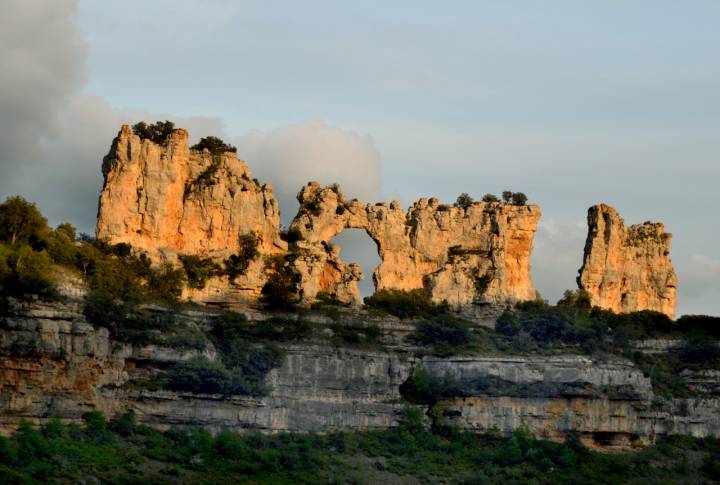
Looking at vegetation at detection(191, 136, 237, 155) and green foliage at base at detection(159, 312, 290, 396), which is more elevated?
vegetation at detection(191, 136, 237, 155)

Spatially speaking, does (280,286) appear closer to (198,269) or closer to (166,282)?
(198,269)

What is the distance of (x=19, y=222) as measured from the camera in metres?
92.7

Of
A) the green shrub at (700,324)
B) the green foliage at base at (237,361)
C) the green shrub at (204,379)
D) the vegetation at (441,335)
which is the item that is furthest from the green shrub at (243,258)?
the green shrub at (700,324)

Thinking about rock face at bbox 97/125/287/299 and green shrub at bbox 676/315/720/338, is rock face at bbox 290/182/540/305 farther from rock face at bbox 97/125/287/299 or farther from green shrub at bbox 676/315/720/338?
green shrub at bbox 676/315/720/338

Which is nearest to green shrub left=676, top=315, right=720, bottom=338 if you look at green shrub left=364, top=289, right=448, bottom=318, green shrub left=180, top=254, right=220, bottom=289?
green shrub left=364, top=289, right=448, bottom=318

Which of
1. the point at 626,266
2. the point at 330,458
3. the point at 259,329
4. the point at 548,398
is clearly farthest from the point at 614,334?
the point at 330,458

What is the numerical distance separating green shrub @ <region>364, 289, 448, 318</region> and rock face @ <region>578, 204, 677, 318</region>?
466 inches

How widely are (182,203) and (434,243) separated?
16.5 metres

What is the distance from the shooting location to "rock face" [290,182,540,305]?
105312 millimetres

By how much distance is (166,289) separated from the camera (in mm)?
95250

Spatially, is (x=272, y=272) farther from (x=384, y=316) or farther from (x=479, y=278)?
(x=479, y=278)

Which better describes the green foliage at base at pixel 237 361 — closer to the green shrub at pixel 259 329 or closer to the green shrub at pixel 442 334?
the green shrub at pixel 259 329

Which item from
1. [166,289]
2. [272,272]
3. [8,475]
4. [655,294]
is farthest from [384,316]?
[8,475]

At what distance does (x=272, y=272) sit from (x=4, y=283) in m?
19.0
